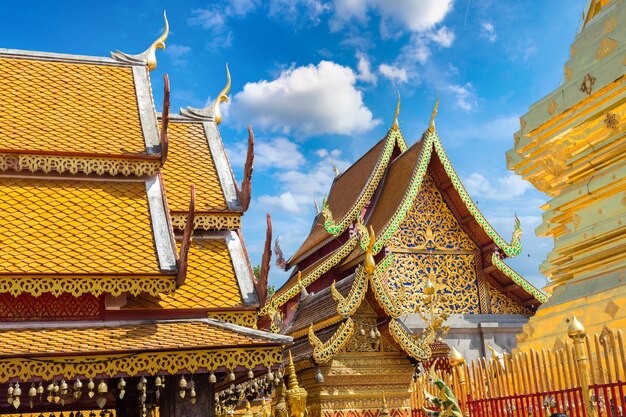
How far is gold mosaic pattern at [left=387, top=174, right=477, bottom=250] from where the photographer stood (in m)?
15.0

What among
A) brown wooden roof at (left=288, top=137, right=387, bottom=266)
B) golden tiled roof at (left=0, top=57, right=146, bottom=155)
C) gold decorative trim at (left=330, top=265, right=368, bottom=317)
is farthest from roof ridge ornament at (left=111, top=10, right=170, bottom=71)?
brown wooden roof at (left=288, top=137, right=387, bottom=266)

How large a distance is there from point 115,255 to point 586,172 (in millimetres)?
4317

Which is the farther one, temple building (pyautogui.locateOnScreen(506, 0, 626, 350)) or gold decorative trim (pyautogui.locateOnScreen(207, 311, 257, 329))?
gold decorative trim (pyautogui.locateOnScreen(207, 311, 257, 329))

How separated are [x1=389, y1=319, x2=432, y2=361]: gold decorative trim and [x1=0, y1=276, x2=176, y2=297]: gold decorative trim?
299 centimetres

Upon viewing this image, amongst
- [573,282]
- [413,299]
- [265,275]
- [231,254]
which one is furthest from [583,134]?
Result: [413,299]

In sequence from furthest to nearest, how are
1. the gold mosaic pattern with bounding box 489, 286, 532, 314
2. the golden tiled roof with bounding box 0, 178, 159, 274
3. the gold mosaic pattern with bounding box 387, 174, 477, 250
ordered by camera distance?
the gold mosaic pattern with bounding box 489, 286, 532, 314 < the gold mosaic pattern with bounding box 387, 174, 477, 250 < the golden tiled roof with bounding box 0, 178, 159, 274

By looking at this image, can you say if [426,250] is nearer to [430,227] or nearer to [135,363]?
[430,227]

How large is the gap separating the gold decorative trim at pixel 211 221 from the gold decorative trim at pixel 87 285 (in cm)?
139

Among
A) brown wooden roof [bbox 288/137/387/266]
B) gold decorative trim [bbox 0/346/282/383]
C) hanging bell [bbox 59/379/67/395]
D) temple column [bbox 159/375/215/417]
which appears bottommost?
temple column [bbox 159/375/215/417]

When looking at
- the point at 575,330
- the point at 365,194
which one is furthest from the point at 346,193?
the point at 575,330

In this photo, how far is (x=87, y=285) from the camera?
6.36 metres

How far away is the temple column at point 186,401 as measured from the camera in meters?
6.41

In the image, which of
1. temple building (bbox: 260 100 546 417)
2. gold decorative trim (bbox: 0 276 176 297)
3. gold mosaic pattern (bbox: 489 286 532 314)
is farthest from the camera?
gold mosaic pattern (bbox: 489 286 532 314)

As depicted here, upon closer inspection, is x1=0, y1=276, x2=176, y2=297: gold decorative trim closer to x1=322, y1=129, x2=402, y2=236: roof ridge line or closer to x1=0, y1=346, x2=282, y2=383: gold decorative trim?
x1=0, y1=346, x2=282, y2=383: gold decorative trim
